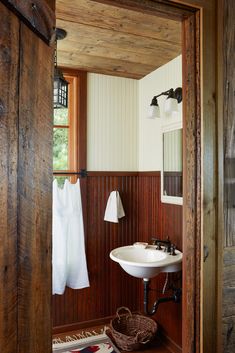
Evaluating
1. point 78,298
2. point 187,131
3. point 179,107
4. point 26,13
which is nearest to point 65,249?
point 78,298

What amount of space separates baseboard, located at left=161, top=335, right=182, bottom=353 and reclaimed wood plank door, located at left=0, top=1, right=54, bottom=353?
179 cm

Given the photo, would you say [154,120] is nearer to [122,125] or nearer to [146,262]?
[122,125]

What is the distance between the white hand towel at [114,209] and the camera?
8.74ft

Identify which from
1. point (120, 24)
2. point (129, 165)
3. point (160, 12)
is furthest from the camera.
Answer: point (129, 165)

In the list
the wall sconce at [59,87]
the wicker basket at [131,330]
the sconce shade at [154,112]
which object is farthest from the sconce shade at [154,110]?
the wicker basket at [131,330]

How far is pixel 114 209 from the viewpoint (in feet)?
8.75

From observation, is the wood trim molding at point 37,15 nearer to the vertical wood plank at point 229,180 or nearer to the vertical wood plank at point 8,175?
the vertical wood plank at point 8,175

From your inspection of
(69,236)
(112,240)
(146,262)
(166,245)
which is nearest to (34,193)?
(146,262)

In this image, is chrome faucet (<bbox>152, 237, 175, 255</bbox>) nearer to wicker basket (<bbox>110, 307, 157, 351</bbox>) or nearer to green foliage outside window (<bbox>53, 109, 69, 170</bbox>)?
wicker basket (<bbox>110, 307, 157, 351</bbox>)

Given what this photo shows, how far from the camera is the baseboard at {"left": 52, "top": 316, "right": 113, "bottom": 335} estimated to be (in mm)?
2557

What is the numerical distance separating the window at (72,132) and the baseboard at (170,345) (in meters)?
1.59

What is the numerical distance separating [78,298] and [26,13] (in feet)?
8.06

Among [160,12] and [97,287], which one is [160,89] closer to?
[160,12]

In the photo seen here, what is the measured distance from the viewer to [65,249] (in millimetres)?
2480
